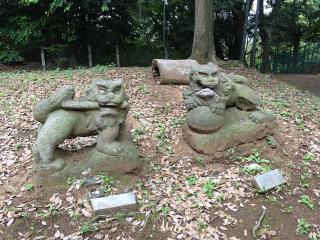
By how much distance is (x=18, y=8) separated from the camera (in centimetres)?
1216

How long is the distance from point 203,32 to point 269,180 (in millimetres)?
5251

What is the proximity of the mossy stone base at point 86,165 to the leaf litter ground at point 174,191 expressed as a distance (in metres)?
0.09

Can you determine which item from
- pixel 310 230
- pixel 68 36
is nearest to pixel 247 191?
pixel 310 230

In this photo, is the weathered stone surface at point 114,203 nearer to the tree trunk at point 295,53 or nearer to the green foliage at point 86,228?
the green foliage at point 86,228

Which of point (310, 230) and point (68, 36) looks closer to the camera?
point (310, 230)

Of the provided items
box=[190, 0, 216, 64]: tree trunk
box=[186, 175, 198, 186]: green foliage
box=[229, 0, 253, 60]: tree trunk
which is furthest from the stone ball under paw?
box=[229, 0, 253, 60]: tree trunk

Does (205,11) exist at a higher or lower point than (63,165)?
higher

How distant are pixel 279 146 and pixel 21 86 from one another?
17.5ft

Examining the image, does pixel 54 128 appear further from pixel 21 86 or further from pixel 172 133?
pixel 21 86

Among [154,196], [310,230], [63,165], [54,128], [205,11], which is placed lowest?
[310,230]

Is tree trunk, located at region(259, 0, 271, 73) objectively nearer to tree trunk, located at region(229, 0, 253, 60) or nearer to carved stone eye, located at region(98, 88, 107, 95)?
A: tree trunk, located at region(229, 0, 253, 60)

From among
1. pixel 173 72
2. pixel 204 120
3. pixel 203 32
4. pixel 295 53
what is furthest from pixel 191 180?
pixel 295 53

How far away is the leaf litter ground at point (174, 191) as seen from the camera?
3730mm

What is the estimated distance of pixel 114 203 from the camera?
3.80 meters
